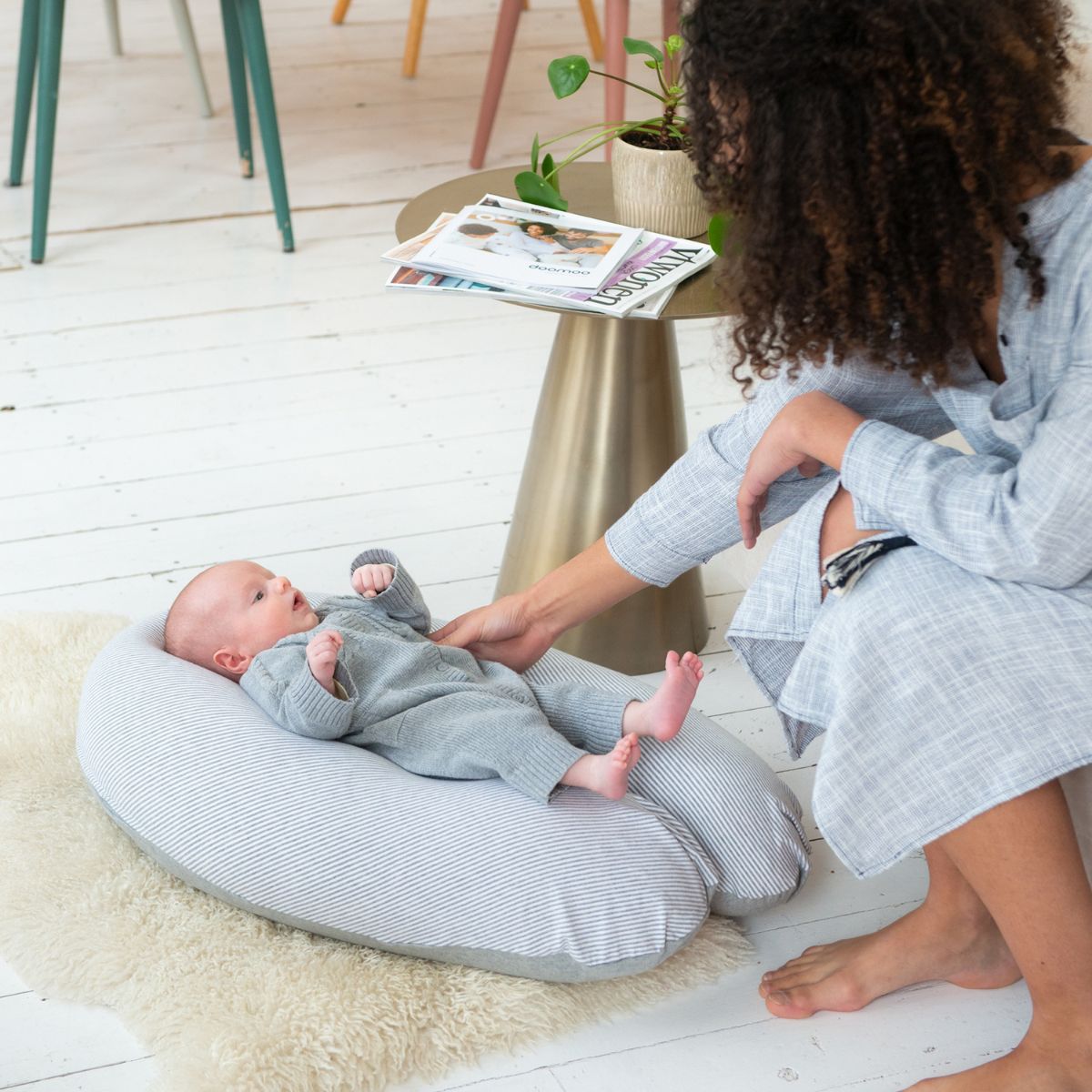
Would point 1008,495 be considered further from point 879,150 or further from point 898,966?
point 898,966

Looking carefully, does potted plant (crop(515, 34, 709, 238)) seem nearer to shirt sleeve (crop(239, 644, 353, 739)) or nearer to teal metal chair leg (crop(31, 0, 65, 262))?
shirt sleeve (crop(239, 644, 353, 739))

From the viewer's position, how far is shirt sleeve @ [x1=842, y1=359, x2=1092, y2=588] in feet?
3.50

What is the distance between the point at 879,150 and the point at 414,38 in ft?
10.2

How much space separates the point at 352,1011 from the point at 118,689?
404 millimetres

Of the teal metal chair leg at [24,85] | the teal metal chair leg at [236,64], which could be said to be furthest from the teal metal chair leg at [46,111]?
the teal metal chair leg at [236,64]

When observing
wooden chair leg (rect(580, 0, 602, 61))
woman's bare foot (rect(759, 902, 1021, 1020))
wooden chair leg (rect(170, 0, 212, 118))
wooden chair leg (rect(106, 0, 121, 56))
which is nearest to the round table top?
woman's bare foot (rect(759, 902, 1021, 1020))

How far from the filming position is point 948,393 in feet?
4.09

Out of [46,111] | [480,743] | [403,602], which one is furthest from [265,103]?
[480,743]

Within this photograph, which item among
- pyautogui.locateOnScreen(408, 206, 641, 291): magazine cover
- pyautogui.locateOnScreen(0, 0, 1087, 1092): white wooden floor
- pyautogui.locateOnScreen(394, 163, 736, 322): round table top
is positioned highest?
pyautogui.locateOnScreen(408, 206, 641, 291): magazine cover

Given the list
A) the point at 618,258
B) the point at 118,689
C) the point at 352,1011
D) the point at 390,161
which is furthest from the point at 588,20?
the point at 352,1011

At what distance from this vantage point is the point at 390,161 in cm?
344

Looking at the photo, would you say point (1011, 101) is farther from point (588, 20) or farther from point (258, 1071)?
point (588, 20)

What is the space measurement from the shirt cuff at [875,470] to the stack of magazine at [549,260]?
0.34 meters

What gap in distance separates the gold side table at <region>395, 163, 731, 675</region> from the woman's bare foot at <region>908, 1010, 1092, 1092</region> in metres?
0.74
